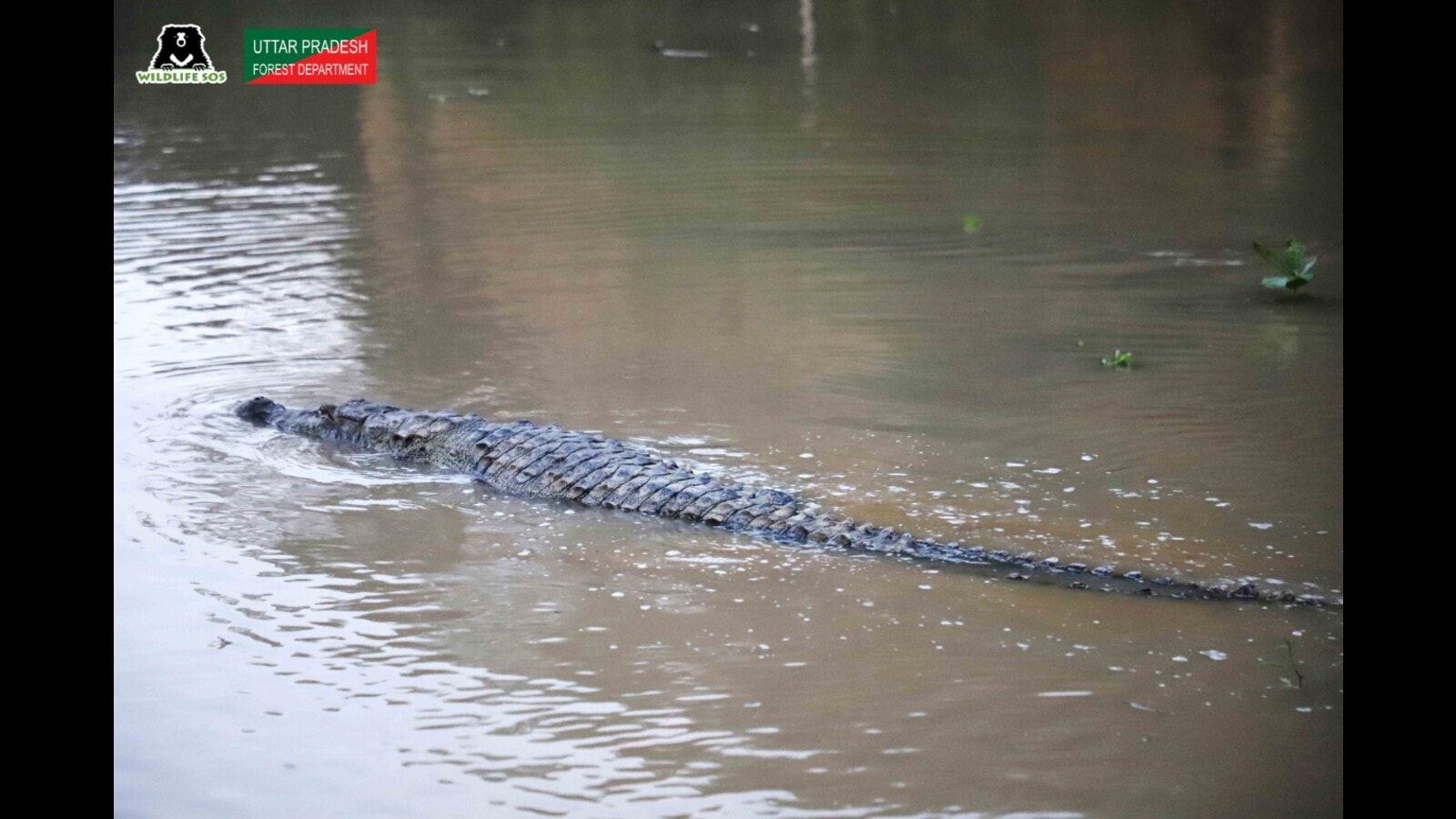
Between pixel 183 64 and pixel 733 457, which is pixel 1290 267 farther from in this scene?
pixel 183 64

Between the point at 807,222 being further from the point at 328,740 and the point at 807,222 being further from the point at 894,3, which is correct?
the point at 894,3

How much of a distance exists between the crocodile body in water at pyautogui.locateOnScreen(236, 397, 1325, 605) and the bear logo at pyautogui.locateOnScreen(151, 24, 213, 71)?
10.0 m

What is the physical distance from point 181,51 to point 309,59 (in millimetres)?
2266

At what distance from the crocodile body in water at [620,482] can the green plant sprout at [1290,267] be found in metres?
3.88

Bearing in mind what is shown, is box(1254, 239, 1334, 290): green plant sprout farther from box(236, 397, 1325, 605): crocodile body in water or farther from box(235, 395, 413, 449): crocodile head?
box(235, 395, 413, 449): crocodile head

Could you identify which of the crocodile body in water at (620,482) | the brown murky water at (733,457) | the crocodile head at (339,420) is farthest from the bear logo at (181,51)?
the crocodile body in water at (620,482)

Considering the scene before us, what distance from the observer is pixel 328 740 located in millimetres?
3926

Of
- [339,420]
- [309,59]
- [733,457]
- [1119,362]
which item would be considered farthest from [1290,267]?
[309,59]

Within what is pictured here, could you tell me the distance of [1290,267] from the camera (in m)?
8.02

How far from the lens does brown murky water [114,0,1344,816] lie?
12.6 feet

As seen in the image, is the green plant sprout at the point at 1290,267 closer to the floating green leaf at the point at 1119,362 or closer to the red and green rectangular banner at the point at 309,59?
the floating green leaf at the point at 1119,362

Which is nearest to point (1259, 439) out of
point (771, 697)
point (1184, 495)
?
point (1184, 495)

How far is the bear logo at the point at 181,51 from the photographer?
15305 mm
